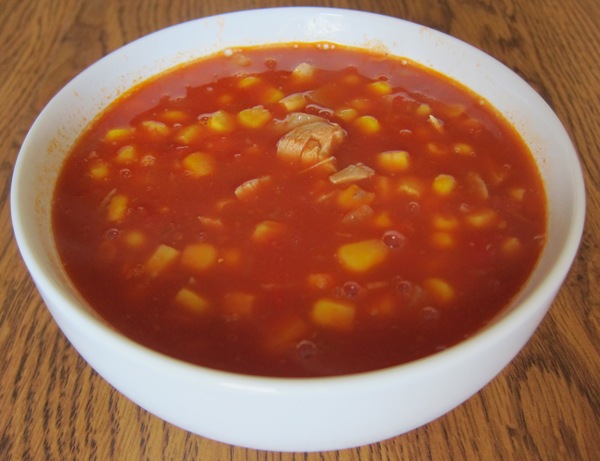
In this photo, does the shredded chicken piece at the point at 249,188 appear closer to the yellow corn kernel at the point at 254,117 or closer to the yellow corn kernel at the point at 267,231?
the yellow corn kernel at the point at 267,231

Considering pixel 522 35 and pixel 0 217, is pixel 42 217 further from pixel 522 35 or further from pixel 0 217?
pixel 522 35

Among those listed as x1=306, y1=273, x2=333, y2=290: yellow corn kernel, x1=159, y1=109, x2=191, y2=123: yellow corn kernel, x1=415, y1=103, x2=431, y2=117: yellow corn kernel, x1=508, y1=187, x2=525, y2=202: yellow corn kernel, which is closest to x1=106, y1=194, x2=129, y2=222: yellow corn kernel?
x1=159, y1=109, x2=191, y2=123: yellow corn kernel

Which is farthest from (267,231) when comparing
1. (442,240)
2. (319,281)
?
(442,240)

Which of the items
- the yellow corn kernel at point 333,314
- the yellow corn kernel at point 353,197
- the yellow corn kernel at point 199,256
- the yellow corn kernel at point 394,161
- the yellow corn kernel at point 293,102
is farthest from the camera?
the yellow corn kernel at point 293,102

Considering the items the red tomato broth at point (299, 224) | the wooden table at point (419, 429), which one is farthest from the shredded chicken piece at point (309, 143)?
the wooden table at point (419, 429)

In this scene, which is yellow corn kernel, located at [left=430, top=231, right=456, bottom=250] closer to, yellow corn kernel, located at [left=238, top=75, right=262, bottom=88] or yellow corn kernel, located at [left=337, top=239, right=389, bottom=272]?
yellow corn kernel, located at [left=337, top=239, right=389, bottom=272]

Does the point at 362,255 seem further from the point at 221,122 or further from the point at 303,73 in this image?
the point at 303,73

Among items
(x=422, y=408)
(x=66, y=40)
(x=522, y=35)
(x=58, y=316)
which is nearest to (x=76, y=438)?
(x=58, y=316)
